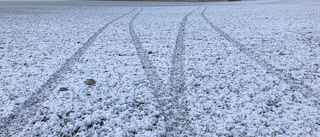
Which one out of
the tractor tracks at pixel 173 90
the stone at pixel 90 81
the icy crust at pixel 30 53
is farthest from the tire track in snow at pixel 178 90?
the icy crust at pixel 30 53

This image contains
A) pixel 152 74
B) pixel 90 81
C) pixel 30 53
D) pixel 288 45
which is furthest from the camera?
pixel 288 45

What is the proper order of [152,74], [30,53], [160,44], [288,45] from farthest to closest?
1. [160,44]
2. [288,45]
3. [30,53]
4. [152,74]

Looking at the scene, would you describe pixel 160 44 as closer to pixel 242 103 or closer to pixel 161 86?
pixel 161 86

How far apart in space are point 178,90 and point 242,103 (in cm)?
52

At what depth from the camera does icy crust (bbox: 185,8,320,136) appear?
125cm

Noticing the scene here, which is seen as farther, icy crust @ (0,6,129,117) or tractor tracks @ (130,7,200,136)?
icy crust @ (0,6,129,117)

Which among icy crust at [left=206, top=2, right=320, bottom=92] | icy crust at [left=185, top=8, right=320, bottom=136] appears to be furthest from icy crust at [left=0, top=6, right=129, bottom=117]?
icy crust at [left=206, top=2, right=320, bottom=92]

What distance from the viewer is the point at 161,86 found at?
177 cm

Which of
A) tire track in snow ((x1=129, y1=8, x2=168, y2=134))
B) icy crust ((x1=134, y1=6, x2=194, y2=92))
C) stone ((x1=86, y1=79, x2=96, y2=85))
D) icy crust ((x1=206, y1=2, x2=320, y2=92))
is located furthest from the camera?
icy crust ((x1=134, y1=6, x2=194, y2=92))

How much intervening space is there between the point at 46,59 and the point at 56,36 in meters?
1.14

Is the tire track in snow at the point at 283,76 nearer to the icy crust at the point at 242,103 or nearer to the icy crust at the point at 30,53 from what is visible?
the icy crust at the point at 242,103

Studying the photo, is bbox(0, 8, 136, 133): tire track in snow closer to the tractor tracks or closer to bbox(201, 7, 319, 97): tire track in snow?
the tractor tracks

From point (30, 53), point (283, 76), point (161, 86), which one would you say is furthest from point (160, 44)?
point (30, 53)

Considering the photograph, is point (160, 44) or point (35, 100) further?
point (160, 44)
